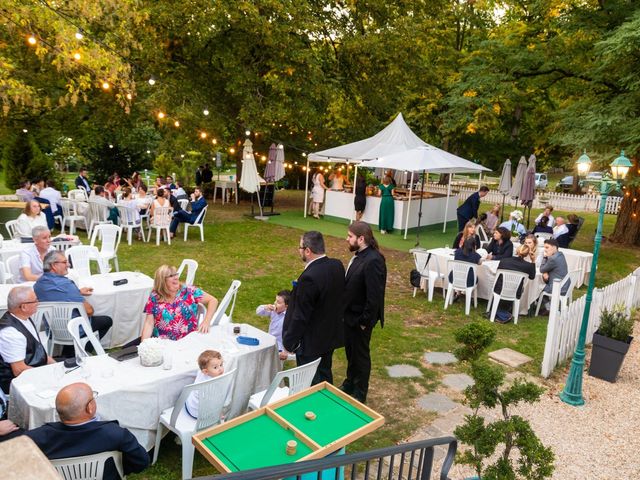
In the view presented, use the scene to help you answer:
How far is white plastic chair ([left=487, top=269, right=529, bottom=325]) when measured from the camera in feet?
24.2

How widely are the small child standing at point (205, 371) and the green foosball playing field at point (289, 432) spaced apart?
493mm

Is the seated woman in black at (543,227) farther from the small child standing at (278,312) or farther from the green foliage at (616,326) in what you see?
the small child standing at (278,312)

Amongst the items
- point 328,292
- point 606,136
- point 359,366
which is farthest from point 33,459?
point 606,136

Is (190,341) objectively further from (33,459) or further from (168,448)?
(33,459)

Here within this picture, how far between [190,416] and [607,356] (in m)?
4.99

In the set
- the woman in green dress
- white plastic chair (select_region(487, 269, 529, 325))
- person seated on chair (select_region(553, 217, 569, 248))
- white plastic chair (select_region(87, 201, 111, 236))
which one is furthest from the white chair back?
the woman in green dress

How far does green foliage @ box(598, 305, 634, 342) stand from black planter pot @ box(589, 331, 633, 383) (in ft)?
0.22

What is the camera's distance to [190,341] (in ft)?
14.4

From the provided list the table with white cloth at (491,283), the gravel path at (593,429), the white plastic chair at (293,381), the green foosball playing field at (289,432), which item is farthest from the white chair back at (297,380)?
the table with white cloth at (491,283)

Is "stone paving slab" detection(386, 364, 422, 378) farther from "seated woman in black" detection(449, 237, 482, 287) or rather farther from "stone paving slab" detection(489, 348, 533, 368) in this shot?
"seated woman in black" detection(449, 237, 482, 287)

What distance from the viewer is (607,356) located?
5816mm

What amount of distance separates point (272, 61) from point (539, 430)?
43.9 feet

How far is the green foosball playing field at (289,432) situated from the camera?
2.92 meters

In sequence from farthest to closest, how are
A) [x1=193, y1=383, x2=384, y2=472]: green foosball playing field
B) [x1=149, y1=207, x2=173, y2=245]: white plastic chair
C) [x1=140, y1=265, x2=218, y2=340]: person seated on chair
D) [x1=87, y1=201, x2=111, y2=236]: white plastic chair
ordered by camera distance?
[x1=87, y1=201, x2=111, y2=236]: white plastic chair → [x1=149, y1=207, x2=173, y2=245]: white plastic chair → [x1=140, y1=265, x2=218, y2=340]: person seated on chair → [x1=193, y1=383, x2=384, y2=472]: green foosball playing field
